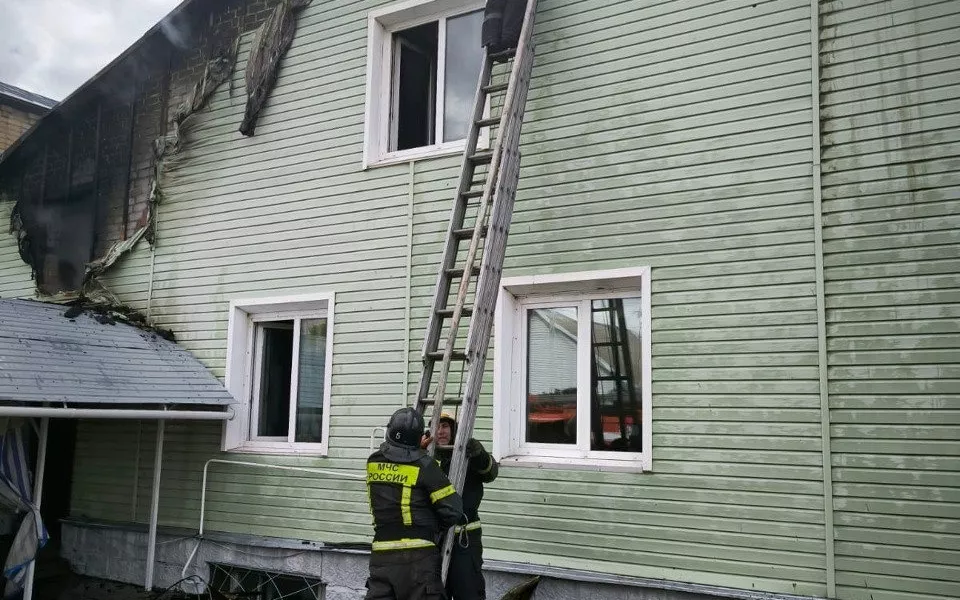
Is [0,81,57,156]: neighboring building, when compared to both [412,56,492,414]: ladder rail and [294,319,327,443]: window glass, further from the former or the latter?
[412,56,492,414]: ladder rail

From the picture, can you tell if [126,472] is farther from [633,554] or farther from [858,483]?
[858,483]

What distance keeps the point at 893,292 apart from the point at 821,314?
0.46 meters

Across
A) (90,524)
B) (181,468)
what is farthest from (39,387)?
(90,524)

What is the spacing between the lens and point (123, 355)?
7.70 m

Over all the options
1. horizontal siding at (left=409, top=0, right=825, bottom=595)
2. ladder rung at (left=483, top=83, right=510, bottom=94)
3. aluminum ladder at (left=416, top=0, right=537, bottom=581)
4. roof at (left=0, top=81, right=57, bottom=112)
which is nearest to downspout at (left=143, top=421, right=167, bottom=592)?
aluminum ladder at (left=416, top=0, right=537, bottom=581)

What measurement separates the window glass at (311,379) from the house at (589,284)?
3cm

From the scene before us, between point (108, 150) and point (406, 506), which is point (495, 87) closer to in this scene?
point (406, 506)

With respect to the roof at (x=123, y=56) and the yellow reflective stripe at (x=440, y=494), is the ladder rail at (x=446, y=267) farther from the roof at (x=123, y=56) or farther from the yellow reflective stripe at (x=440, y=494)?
the roof at (x=123, y=56)

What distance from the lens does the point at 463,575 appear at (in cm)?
512

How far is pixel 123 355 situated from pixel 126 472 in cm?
174

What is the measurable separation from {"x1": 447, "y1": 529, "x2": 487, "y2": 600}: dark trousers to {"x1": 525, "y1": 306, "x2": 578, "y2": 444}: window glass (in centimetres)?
150

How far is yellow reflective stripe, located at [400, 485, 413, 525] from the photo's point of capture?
4.71 metres

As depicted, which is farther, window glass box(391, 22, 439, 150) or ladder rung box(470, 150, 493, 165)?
window glass box(391, 22, 439, 150)

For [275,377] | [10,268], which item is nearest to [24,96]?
[10,268]
